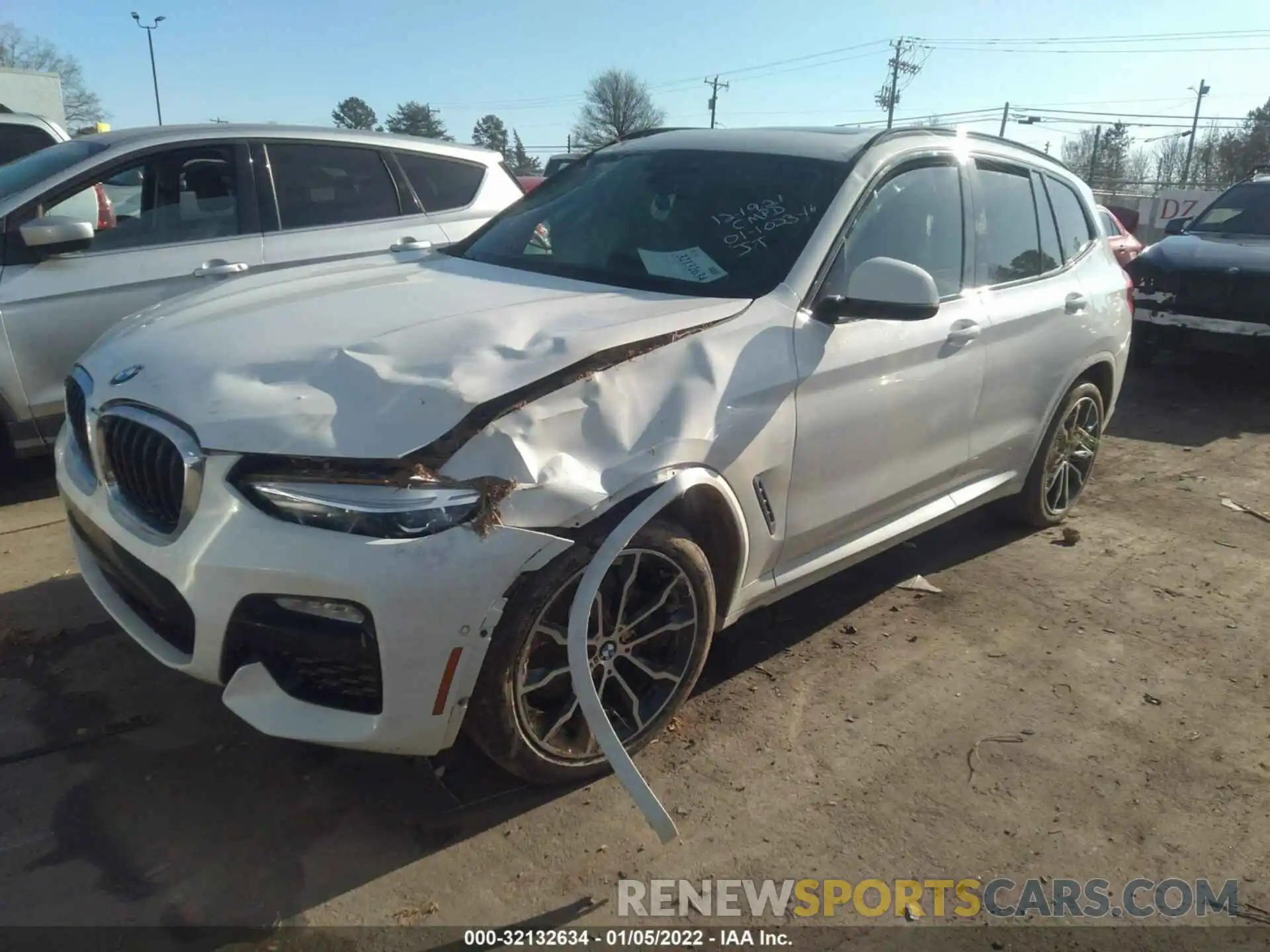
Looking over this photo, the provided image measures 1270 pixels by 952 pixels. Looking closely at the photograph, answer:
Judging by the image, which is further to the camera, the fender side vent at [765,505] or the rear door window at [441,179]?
the rear door window at [441,179]

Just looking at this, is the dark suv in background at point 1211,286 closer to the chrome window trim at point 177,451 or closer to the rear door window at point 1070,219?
the rear door window at point 1070,219

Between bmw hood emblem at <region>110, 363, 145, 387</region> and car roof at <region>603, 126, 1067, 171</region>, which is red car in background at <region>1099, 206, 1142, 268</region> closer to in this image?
car roof at <region>603, 126, 1067, 171</region>

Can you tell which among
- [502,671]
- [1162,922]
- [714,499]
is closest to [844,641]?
[714,499]

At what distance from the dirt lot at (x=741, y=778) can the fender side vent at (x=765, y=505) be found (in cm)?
66

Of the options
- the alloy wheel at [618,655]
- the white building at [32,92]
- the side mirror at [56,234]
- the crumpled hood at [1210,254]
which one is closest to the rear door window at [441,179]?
the side mirror at [56,234]

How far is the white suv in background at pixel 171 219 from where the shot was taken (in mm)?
4547

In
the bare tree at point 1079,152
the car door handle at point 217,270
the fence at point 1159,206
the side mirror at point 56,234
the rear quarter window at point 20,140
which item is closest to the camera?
the side mirror at point 56,234

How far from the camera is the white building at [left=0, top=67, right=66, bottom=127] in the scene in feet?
51.7

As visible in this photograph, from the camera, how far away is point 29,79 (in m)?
16.2

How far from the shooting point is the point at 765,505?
300 centimetres

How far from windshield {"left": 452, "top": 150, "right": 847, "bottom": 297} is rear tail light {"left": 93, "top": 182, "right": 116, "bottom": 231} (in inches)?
84.1

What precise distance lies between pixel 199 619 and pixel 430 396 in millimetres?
784

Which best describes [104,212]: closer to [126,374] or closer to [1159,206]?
[126,374]

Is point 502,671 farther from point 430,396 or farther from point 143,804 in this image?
point 143,804
